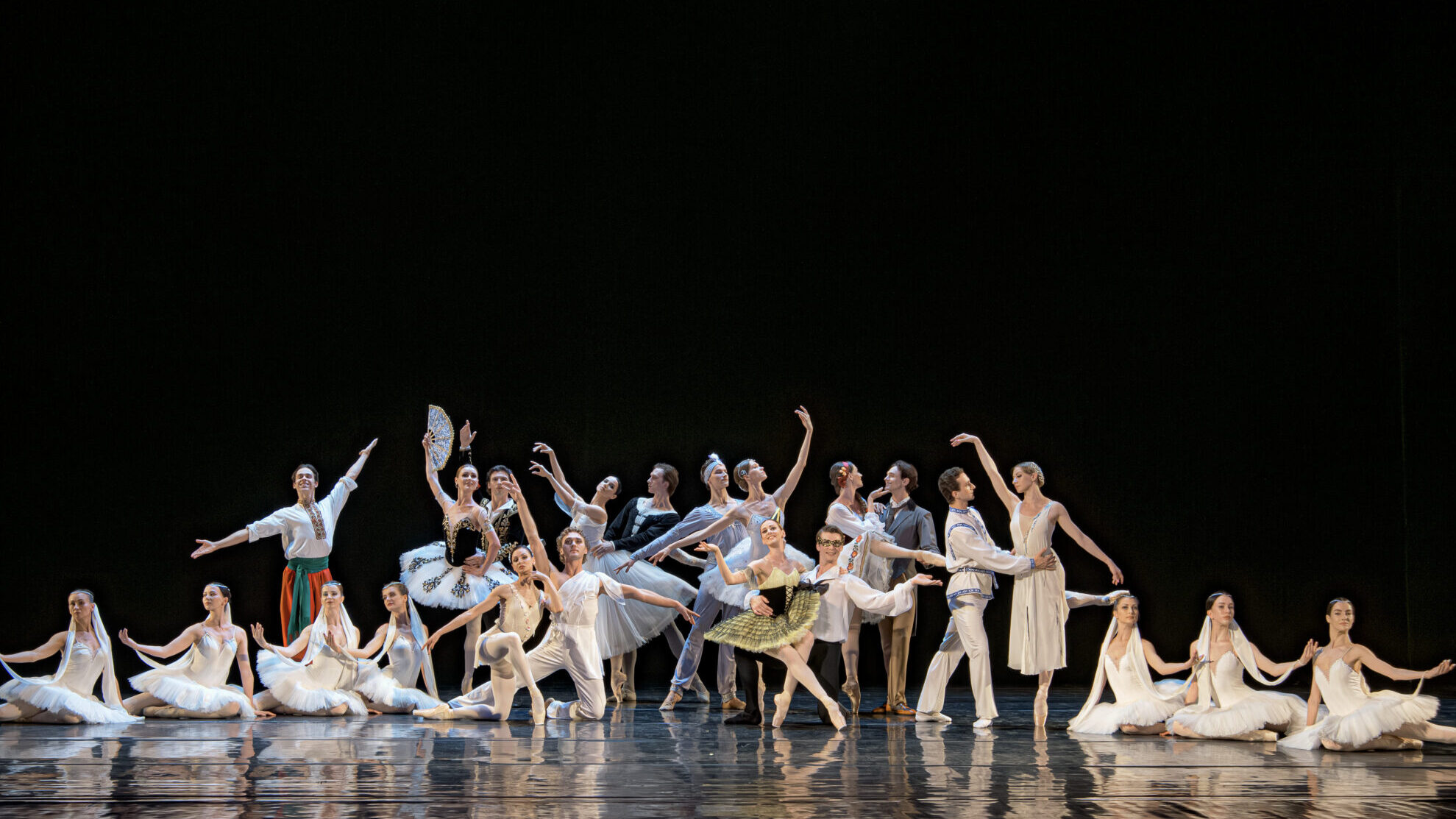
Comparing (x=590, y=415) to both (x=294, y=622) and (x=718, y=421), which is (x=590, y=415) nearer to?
(x=718, y=421)

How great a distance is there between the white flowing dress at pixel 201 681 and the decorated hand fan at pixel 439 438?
5.06 ft

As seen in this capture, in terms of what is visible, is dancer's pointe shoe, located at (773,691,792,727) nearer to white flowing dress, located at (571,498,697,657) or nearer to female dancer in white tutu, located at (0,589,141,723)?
white flowing dress, located at (571,498,697,657)

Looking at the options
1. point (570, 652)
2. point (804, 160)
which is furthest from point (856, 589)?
point (804, 160)

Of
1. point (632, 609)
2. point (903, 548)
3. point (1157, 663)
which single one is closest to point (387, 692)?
point (632, 609)

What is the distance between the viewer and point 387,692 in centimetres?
629

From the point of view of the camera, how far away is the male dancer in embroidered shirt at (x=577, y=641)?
5.81 metres

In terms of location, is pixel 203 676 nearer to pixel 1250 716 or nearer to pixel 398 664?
pixel 398 664

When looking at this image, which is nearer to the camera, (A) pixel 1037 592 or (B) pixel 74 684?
(A) pixel 1037 592

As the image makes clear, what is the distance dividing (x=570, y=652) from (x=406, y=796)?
2.42 meters

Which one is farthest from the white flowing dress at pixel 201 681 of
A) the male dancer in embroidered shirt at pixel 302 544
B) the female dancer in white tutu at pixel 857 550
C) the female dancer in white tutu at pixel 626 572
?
the female dancer in white tutu at pixel 857 550

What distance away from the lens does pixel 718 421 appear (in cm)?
855

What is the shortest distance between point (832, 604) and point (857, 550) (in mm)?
508

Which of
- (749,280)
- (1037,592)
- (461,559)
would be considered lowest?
(1037,592)

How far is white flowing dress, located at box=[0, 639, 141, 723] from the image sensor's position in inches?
225
